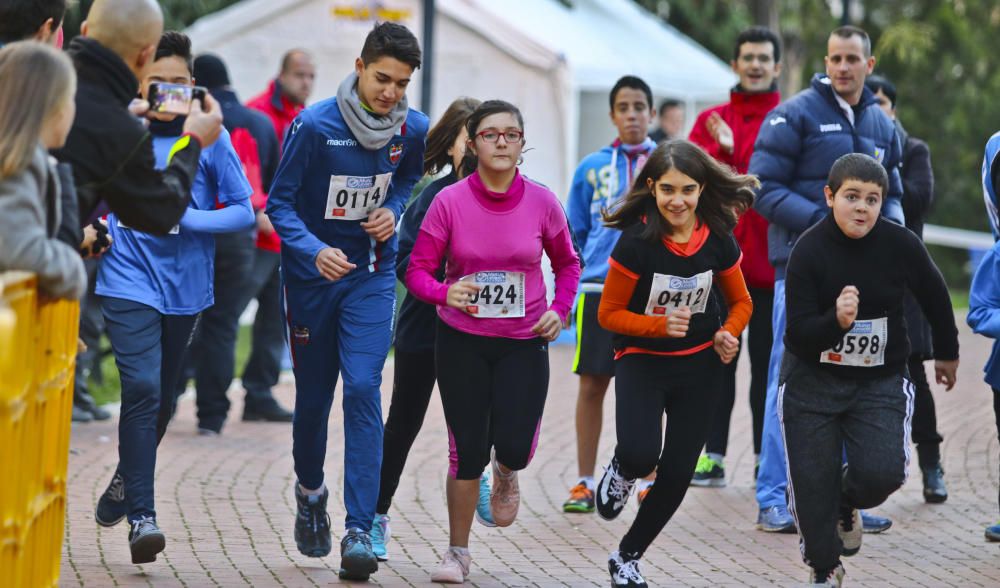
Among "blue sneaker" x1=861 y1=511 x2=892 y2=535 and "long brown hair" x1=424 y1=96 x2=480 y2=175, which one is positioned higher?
"long brown hair" x1=424 y1=96 x2=480 y2=175

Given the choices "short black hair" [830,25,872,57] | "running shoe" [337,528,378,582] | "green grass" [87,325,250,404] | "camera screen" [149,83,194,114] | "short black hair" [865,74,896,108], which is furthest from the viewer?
"green grass" [87,325,250,404]

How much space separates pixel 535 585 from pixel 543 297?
3.75 ft

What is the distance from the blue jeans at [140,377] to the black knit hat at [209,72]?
431 cm

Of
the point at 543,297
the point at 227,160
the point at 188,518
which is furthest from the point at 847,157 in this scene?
the point at 188,518

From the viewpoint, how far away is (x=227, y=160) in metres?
7.28

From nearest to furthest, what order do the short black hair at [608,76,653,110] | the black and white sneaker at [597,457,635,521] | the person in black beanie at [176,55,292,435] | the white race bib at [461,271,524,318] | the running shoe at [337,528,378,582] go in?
the running shoe at [337,528,378,582]
the white race bib at [461,271,524,318]
the black and white sneaker at [597,457,635,521]
the short black hair at [608,76,653,110]
the person in black beanie at [176,55,292,435]

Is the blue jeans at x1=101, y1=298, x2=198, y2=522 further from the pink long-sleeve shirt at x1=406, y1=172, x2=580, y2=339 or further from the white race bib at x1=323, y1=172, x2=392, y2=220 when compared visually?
the pink long-sleeve shirt at x1=406, y1=172, x2=580, y2=339

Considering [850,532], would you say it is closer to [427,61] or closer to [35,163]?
[35,163]

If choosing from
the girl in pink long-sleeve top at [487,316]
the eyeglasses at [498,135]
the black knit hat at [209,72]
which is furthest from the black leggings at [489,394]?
the black knit hat at [209,72]

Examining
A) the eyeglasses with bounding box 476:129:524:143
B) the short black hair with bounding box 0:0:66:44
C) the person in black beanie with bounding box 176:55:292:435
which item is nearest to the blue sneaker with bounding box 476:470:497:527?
the eyeglasses with bounding box 476:129:524:143

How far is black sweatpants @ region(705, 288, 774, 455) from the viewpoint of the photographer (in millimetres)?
9047

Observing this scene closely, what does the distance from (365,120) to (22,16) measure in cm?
139

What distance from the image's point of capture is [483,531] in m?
7.96

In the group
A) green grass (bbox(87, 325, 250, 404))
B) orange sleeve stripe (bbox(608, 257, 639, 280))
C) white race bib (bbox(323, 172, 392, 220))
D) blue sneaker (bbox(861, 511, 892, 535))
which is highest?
white race bib (bbox(323, 172, 392, 220))
